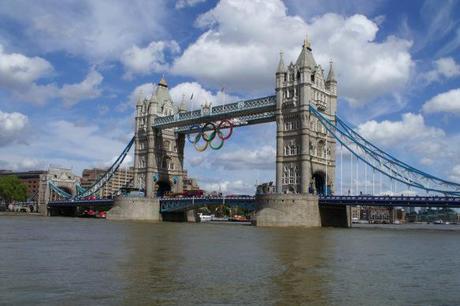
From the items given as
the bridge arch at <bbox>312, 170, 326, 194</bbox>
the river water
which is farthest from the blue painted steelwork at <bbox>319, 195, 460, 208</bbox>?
the river water

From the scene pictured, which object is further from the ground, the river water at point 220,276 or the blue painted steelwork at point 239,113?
the blue painted steelwork at point 239,113

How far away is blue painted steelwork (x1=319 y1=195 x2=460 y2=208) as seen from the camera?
75.1 m

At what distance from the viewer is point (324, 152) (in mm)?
96375

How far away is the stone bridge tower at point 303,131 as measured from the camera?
9100cm

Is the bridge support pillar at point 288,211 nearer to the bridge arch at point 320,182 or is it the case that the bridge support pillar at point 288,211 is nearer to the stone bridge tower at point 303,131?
the stone bridge tower at point 303,131

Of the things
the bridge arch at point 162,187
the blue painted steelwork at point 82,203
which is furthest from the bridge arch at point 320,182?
the blue painted steelwork at point 82,203

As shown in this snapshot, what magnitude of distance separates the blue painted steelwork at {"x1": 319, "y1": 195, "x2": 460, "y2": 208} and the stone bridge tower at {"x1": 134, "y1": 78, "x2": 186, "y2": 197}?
49155 millimetres

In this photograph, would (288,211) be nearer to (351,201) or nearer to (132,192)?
(351,201)

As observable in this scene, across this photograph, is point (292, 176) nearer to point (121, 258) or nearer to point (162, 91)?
point (162, 91)

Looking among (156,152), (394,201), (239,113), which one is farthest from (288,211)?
(156,152)

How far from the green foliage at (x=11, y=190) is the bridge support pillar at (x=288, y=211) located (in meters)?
115

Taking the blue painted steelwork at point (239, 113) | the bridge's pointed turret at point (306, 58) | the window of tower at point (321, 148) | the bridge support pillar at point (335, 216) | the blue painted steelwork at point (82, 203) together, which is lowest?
the bridge support pillar at point (335, 216)

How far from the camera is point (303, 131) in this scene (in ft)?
297

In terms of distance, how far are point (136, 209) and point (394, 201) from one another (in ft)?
176
